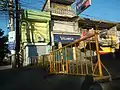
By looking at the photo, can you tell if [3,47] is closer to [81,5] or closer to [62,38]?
[62,38]

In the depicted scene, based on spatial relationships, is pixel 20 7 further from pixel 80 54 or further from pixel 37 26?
pixel 80 54

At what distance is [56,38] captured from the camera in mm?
20797

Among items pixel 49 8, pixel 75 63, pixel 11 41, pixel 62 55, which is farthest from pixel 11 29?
pixel 75 63

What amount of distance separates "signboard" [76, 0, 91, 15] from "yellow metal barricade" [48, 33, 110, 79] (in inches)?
428

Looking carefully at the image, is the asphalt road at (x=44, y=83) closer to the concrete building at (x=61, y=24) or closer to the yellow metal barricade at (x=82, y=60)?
the yellow metal barricade at (x=82, y=60)

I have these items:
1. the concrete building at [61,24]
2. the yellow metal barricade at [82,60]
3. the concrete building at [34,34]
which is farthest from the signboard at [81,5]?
the yellow metal barricade at [82,60]

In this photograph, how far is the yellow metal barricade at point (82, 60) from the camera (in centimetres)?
452

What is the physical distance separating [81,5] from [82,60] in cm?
1528

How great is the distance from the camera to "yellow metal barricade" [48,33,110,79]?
14.8 ft

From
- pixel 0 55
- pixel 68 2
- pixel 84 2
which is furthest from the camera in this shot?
pixel 0 55

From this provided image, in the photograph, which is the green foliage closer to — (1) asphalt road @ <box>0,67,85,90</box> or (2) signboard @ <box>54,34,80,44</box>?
(2) signboard @ <box>54,34,80,44</box>

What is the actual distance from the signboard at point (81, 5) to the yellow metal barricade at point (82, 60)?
1087cm

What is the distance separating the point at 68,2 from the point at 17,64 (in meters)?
12.5

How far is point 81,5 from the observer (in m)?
20.5
